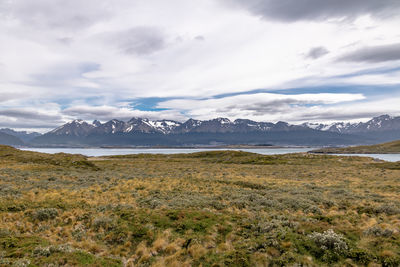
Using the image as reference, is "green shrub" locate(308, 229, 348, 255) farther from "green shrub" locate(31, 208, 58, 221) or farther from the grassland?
"green shrub" locate(31, 208, 58, 221)

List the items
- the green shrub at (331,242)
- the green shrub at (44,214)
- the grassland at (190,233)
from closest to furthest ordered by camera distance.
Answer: the grassland at (190,233), the green shrub at (331,242), the green shrub at (44,214)

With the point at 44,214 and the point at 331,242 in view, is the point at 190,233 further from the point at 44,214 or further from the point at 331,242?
the point at 44,214

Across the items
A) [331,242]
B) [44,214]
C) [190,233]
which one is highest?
[44,214]

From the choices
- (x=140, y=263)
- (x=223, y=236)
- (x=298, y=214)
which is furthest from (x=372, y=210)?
(x=140, y=263)

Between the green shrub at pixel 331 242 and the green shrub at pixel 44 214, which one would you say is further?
the green shrub at pixel 44 214

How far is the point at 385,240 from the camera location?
10656mm

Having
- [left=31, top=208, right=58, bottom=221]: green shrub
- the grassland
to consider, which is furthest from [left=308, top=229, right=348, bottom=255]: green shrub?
[left=31, top=208, right=58, bottom=221]: green shrub

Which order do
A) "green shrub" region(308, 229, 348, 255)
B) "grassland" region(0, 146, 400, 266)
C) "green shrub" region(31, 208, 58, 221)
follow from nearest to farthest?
"grassland" region(0, 146, 400, 266)
"green shrub" region(308, 229, 348, 255)
"green shrub" region(31, 208, 58, 221)

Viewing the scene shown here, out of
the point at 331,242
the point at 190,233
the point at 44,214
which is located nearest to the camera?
the point at 331,242

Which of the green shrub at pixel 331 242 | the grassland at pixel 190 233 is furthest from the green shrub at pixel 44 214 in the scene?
the green shrub at pixel 331 242

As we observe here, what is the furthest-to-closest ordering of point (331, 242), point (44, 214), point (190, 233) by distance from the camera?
point (44, 214) → point (190, 233) → point (331, 242)

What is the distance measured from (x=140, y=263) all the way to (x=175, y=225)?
12.2 ft

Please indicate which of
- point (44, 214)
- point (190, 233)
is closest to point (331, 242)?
point (190, 233)

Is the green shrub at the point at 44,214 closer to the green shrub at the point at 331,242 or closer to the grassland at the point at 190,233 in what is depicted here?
the grassland at the point at 190,233
